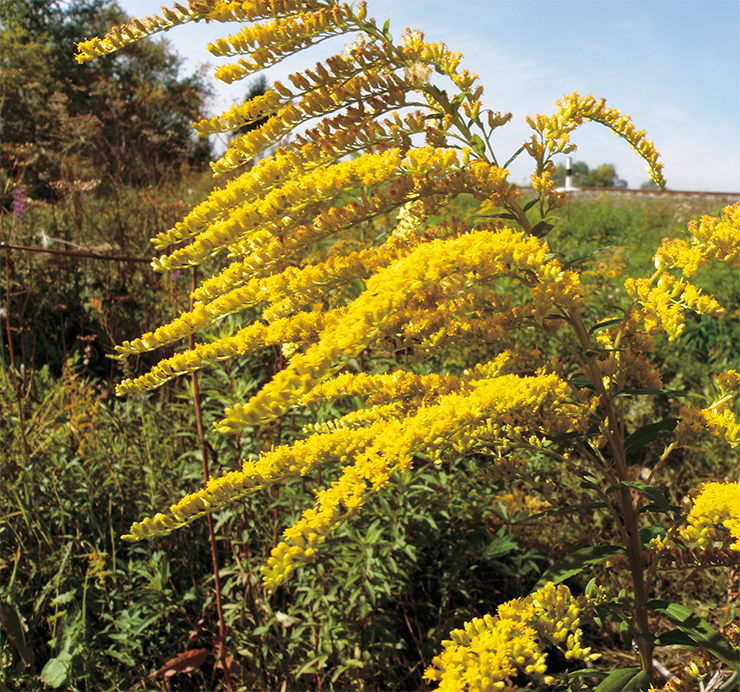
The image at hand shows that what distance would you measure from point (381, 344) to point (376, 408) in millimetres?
160

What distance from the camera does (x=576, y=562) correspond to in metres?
1.24

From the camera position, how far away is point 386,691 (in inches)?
88.4

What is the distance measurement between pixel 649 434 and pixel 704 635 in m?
0.45

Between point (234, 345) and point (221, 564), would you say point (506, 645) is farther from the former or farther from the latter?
point (221, 564)

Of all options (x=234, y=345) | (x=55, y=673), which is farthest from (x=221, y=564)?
(x=234, y=345)

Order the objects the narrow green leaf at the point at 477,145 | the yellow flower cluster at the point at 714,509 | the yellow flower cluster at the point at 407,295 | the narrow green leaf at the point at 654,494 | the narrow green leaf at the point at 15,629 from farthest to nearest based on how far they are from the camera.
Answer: the narrow green leaf at the point at 15,629, the narrow green leaf at the point at 477,145, the narrow green leaf at the point at 654,494, the yellow flower cluster at the point at 714,509, the yellow flower cluster at the point at 407,295

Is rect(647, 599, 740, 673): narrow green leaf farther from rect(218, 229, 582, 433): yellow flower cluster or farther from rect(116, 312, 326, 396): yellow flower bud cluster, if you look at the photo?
rect(116, 312, 326, 396): yellow flower bud cluster

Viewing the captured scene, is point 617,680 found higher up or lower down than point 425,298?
lower down

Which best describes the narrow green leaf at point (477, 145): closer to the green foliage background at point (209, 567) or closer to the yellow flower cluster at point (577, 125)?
the yellow flower cluster at point (577, 125)

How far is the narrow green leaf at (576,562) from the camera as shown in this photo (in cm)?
121

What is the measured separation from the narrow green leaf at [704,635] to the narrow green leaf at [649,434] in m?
0.37

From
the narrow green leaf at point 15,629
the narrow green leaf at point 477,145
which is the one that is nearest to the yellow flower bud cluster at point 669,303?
the narrow green leaf at point 477,145

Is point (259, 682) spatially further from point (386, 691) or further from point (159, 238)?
point (159, 238)

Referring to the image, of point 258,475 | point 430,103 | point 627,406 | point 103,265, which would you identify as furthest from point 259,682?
point 103,265
